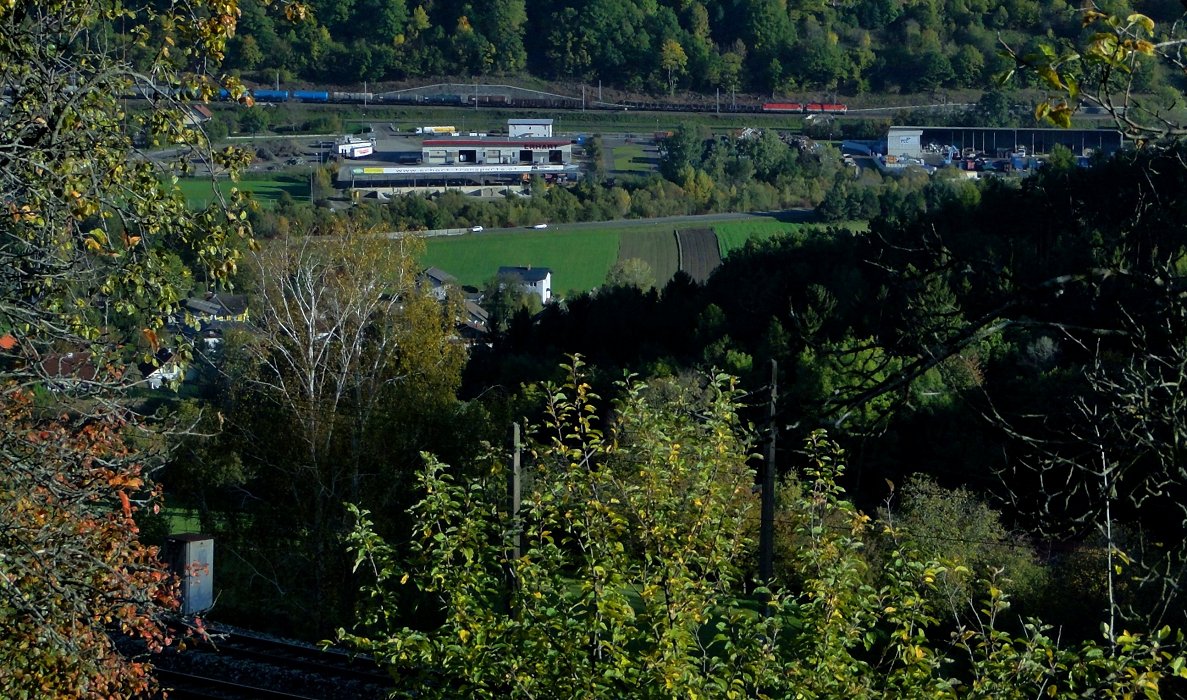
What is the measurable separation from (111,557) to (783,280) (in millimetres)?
17566

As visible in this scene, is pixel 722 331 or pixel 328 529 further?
pixel 722 331

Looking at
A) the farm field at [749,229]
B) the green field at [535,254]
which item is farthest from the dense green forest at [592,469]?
the farm field at [749,229]

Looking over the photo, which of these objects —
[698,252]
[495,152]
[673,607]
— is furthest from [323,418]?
[495,152]

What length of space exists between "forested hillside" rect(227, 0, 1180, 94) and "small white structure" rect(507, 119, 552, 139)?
9.26 m

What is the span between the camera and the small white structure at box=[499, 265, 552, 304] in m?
29.6

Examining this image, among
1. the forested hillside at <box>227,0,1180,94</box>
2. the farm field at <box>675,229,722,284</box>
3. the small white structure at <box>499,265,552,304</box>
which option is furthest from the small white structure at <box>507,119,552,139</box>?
the small white structure at <box>499,265,552,304</box>

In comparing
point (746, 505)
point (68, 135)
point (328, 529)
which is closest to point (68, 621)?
point (68, 135)

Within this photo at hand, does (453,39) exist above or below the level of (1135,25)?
above

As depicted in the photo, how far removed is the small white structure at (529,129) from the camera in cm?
4409

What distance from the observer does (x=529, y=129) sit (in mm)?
44594

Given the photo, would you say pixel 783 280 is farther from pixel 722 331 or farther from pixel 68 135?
pixel 68 135

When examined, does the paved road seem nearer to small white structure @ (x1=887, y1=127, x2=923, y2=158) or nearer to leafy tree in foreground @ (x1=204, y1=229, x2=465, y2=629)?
small white structure @ (x1=887, y1=127, x2=923, y2=158)

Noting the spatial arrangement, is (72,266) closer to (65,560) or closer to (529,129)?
(65,560)

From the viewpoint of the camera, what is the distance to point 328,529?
1127 cm
